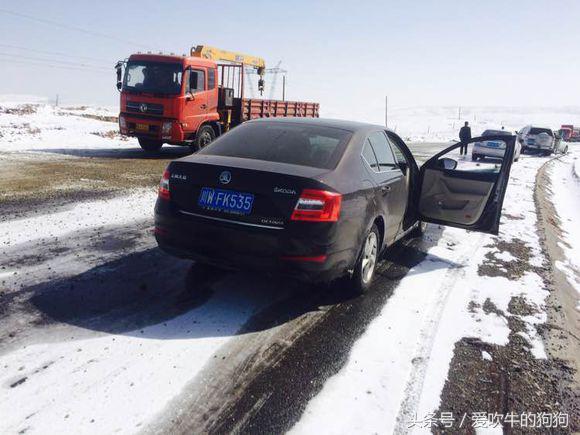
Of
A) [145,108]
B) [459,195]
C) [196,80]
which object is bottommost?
[459,195]

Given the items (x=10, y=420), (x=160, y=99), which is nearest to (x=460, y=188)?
(x=10, y=420)

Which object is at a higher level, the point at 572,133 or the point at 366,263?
the point at 572,133

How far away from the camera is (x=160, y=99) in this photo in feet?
42.5

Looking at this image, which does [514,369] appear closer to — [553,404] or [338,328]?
[553,404]

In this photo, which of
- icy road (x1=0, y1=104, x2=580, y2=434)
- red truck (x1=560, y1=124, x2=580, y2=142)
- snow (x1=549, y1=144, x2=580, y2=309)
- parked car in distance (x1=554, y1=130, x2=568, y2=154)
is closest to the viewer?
icy road (x1=0, y1=104, x2=580, y2=434)

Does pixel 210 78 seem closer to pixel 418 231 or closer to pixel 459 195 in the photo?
pixel 418 231

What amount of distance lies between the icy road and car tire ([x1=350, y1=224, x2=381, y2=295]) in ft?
0.42

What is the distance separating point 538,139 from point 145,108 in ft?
77.7

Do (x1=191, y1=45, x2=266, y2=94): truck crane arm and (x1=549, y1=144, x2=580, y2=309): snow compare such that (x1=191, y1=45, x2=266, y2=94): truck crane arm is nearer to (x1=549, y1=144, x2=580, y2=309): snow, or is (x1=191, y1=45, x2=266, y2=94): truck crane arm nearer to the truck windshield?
the truck windshield

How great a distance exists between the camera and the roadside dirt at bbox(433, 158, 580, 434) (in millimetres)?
2895

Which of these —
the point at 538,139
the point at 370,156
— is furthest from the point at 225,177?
the point at 538,139

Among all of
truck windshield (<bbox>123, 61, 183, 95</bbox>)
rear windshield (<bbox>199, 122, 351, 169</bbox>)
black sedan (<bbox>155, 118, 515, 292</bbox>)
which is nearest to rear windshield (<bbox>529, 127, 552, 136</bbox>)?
truck windshield (<bbox>123, 61, 183, 95</bbox>)

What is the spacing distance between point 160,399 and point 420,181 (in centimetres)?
426

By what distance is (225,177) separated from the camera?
3711 millimetres
